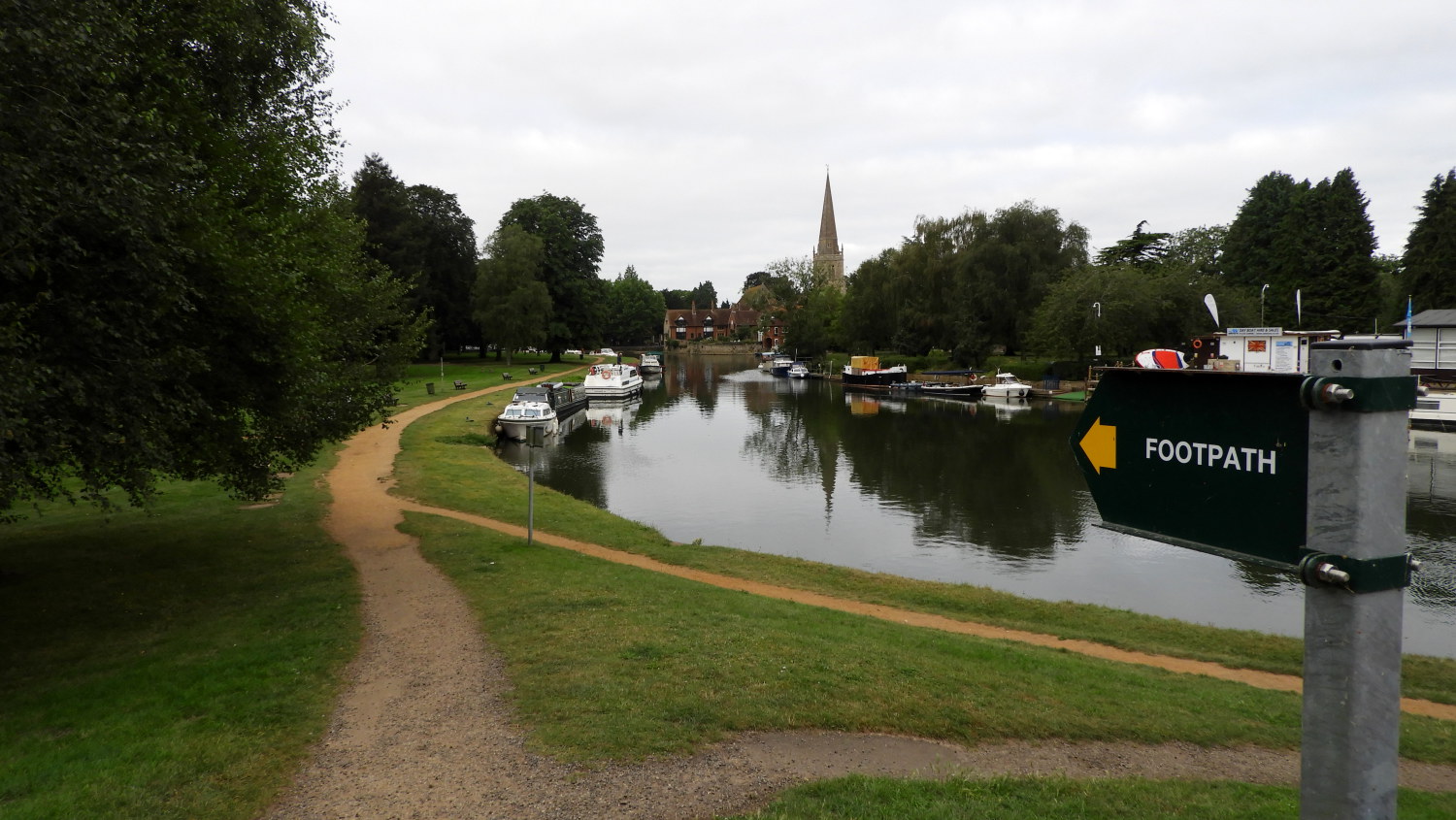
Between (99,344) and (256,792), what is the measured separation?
16.7 ft

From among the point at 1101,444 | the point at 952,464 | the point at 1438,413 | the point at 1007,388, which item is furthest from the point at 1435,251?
the point at 1101,444

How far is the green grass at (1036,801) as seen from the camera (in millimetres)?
5641

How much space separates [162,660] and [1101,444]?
1065 cm

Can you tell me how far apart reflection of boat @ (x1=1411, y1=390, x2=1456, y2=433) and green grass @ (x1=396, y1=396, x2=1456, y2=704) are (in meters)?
33.3

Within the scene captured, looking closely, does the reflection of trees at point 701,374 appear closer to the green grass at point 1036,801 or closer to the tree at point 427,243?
the tree at point 427,243

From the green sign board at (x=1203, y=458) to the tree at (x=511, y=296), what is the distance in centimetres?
6743

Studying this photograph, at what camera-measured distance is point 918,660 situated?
9.70m

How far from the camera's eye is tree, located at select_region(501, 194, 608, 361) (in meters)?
81.2

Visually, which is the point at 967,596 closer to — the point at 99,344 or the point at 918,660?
the point at 918,660

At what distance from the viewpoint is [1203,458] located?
2.53 m

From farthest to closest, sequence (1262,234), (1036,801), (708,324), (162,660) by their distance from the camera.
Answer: (708,324)
(1262,234)
(162,660)
(1036,801)

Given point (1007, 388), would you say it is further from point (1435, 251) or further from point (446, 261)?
point (446, 261)

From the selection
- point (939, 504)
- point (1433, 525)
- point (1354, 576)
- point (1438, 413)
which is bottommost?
point (939, 504)

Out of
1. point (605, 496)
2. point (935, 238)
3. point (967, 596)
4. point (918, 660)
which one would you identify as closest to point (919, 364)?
point (935, 238)
